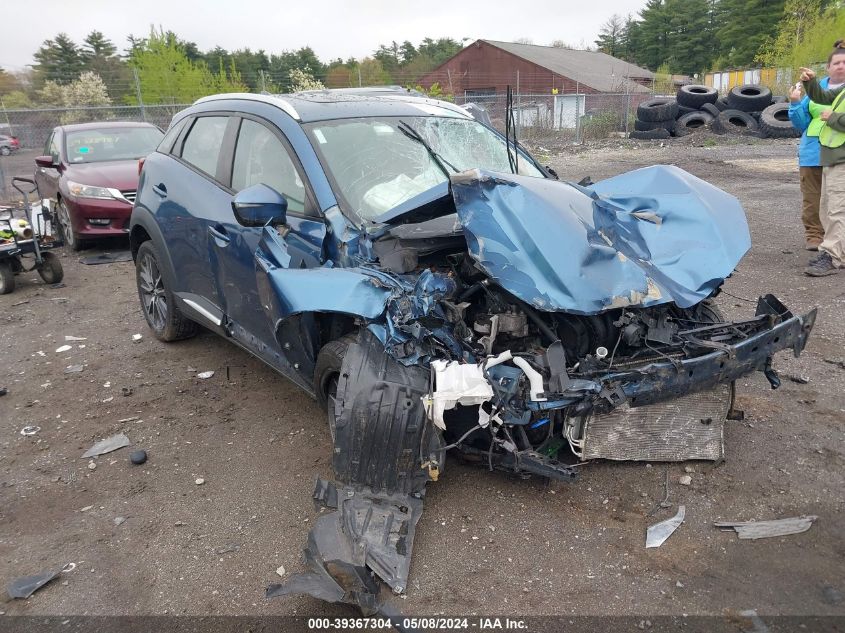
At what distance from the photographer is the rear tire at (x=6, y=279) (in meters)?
6.98

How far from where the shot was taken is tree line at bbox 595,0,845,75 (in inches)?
1342

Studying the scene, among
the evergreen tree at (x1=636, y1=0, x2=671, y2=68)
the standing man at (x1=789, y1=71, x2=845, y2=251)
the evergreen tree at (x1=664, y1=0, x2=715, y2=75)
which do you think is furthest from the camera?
the evergreen tree at (x1=636, y1=0, x2=671, y2=68)

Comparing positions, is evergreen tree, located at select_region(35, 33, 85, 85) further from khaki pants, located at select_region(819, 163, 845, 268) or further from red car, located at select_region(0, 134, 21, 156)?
khaki pants, located at select_region(819, 163, 845, 268)

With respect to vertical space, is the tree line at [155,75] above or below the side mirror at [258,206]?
above

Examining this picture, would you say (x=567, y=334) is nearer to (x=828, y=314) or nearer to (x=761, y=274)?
(x=828, y=314)

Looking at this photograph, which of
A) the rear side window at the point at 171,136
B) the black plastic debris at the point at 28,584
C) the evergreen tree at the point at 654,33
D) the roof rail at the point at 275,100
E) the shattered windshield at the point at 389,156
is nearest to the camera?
the black plastic debris at the point at 28,584

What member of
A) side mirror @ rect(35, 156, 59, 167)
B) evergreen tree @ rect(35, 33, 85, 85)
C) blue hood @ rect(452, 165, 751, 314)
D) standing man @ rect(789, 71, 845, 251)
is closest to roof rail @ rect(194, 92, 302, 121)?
blue hood @ rect(452, 165, 751, 314)

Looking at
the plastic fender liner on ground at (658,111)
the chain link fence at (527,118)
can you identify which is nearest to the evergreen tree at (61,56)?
the chain link fence at (527,118)

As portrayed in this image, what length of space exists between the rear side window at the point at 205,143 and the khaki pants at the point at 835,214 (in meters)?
5.87

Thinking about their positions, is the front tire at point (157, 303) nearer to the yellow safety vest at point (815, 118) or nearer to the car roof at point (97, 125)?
the car roof at point (97, 125)

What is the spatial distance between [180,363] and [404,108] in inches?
104

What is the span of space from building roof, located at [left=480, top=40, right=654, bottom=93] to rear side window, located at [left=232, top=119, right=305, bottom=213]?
38413mm

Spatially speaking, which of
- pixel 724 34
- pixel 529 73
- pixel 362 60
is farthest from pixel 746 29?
pixel 362 60

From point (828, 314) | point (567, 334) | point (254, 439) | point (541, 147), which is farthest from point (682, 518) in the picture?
point (541, 147)
